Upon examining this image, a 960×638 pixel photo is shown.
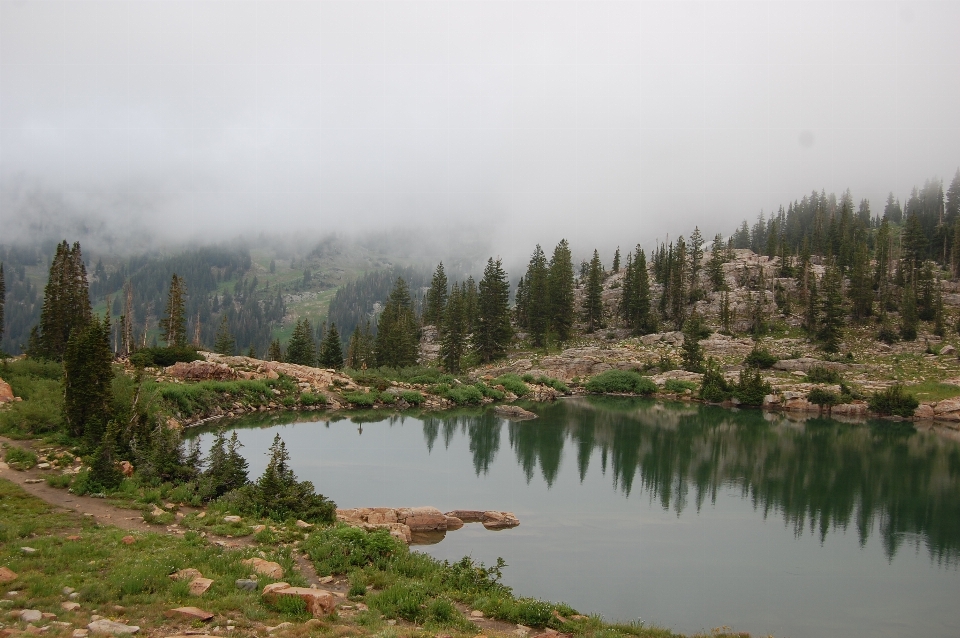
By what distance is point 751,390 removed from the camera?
60.4 metres

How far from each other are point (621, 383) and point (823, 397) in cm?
A: 2125

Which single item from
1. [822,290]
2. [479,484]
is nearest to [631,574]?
[479,484]

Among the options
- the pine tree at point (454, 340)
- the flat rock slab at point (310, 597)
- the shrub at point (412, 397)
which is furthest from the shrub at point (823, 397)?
the flat rock slab at point (310, 597)

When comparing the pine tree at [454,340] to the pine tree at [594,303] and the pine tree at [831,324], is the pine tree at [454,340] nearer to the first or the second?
the pine tree at [594,303]

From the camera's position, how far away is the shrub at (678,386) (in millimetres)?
65500

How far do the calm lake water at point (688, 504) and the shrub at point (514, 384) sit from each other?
47.6 ft

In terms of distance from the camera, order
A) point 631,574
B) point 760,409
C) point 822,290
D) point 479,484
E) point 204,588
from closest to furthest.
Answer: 1. point 204,588
2. point 631,574
3. point 479,484
4. point 760,409
5. point 822,290

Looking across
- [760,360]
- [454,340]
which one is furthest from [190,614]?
[760,360]

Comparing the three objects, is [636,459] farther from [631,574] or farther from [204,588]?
[204,588]

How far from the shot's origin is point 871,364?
6700 centimetres

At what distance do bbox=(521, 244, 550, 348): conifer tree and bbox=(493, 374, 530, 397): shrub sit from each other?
1862 cm

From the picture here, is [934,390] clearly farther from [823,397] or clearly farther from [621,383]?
[621,383]

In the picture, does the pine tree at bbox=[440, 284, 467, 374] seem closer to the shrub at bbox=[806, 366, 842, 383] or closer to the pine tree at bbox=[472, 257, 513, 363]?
the pine tree at bbox=[472, 257, 513, 363]

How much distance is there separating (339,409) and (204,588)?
137 ft
